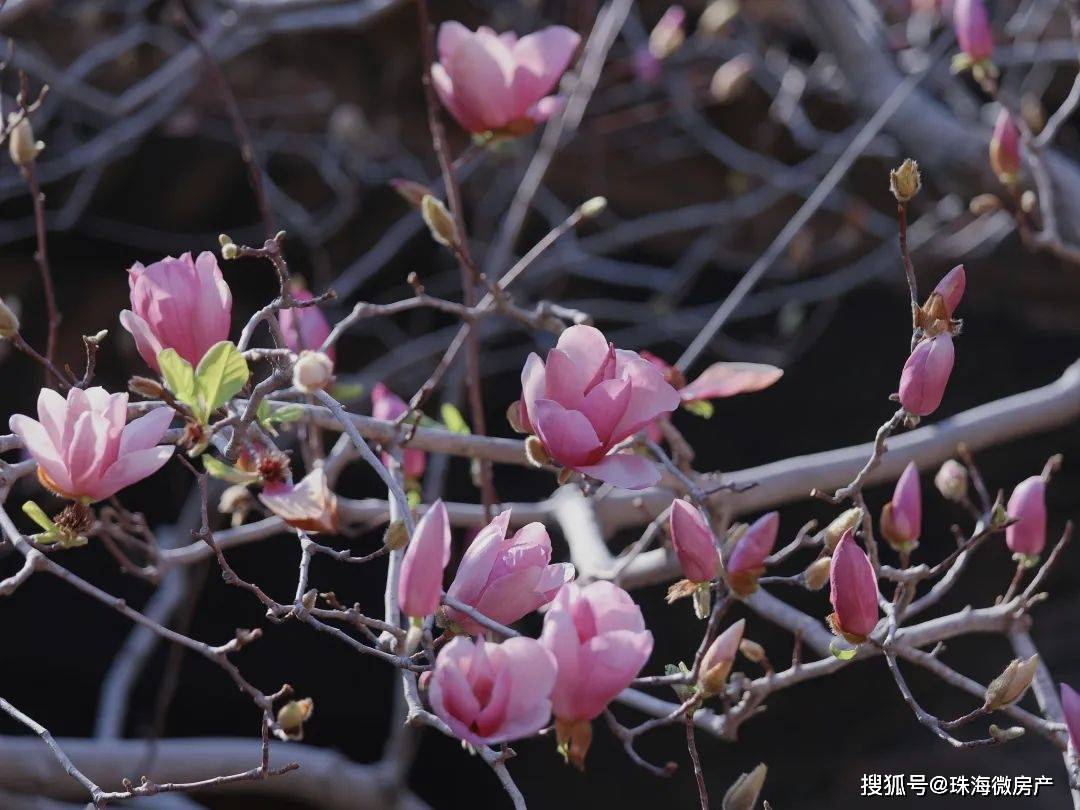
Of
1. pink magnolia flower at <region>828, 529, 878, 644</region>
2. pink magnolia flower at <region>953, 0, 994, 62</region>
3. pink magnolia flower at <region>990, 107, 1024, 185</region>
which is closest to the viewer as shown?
pink magnolia flower at <region>828, 529, 878, 644</region>

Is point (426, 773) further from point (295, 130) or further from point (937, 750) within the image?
point (295, 130)

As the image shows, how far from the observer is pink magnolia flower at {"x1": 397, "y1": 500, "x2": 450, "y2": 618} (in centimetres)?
48

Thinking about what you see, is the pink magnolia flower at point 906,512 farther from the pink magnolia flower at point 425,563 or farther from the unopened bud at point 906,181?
the pink magnolia flower at point 425,563

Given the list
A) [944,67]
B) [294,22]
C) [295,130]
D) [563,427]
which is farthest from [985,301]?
[563,427]

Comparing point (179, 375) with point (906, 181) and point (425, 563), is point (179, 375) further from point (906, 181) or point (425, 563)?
point (906, 181)

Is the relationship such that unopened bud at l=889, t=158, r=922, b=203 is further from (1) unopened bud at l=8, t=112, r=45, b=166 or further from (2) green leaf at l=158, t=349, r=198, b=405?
(1) unopened bud at l=8, t=112, r=45, b=166

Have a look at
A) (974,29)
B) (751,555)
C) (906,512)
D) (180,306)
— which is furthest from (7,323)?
(974,29)

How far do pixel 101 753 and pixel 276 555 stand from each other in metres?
1.46

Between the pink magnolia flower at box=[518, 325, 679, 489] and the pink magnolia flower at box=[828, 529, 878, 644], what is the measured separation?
0.11m

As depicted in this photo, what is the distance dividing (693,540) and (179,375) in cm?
29

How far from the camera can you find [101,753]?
44.2 inches

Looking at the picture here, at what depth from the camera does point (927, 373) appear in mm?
587

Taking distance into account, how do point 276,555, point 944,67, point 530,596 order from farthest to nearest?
point 276,555, point 944,67, point 530,596

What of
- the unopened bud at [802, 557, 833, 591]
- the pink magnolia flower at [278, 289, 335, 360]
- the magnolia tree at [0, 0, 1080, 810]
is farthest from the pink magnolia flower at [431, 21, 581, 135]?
the unopened bud at [802, 557, 833, 591]
